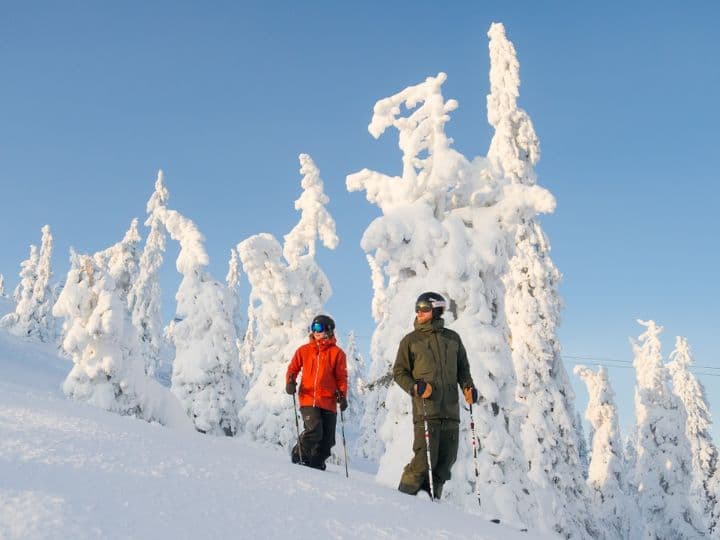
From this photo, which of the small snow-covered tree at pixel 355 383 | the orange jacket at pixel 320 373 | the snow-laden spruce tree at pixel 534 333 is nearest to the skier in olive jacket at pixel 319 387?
the orange jacket at pixel 320 373

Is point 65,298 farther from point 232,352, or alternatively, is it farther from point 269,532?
point 269,532

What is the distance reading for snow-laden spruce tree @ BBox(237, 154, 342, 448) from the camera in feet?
79.3

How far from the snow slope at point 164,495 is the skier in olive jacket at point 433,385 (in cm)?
125

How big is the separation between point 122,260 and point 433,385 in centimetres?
4073

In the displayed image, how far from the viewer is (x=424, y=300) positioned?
6.87m

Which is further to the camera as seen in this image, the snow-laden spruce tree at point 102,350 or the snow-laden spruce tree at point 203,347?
the snow-laden spruce tree at point 203,347

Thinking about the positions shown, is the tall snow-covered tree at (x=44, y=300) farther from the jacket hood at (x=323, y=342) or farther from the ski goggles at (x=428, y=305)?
the ski goggles at (x=428, y=305)

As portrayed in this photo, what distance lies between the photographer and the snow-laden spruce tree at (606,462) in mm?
28906

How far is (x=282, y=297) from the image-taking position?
Result: 2544cm

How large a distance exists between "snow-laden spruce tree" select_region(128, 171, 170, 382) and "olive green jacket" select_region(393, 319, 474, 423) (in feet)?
153

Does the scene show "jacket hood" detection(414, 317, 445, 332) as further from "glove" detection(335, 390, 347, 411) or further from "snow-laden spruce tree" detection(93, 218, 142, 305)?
Answer: "snow-laden spruce tree" detection(93, 218, 142, 305)

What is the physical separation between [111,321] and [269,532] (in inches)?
657

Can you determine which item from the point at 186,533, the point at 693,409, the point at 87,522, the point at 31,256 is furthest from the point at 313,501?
the point at 31,256

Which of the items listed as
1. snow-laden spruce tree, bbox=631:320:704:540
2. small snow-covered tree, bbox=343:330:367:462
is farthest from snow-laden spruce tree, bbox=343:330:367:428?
snow-laden spruce tree, bbox=631:320:704:540
